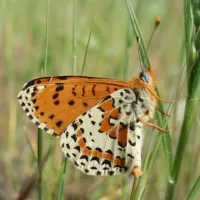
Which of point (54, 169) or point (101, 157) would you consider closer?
point (101, 157)

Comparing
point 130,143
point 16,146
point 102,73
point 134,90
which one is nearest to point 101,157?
point 130,143

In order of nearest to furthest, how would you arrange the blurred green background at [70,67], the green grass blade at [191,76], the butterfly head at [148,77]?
1. the green grass blade at [191,76]
2. the butterfly head at [148,77]
3. the blurred green background at [70,67]

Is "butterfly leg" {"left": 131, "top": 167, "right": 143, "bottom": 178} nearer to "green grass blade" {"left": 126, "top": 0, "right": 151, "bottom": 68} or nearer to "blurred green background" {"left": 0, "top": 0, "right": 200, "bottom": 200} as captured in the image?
"blurred green background" {"left": 0, "top": 0, "right": 200, "bottom": 200}

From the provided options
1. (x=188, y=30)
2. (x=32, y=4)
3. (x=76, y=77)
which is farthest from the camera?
(x=32, y=4)

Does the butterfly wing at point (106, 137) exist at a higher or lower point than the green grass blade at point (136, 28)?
lower

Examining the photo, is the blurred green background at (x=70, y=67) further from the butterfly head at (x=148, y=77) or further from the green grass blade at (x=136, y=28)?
the green grass blade at (x=136, y=28)

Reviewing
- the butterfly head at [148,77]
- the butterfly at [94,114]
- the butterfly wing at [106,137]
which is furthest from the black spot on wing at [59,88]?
the butterfly head at [148,77]

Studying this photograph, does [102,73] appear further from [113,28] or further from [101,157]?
[101,157]

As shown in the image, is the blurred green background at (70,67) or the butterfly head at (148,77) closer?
the butterfly head at (148,77)
